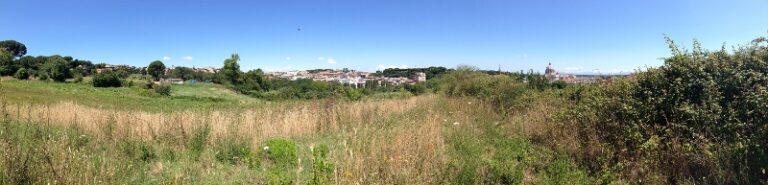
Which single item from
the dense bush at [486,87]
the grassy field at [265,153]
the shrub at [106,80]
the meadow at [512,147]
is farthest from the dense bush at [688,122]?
the shrub at [106,80]

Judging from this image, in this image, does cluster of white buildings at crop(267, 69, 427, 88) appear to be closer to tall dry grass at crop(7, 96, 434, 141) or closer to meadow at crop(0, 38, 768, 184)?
tall dry grass at crop(7, 96, 434, 141)

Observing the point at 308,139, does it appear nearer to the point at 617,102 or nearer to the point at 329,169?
the point at 329,169

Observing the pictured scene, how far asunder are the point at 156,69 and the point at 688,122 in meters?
115

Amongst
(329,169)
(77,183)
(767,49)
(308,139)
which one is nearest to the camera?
(77,183)

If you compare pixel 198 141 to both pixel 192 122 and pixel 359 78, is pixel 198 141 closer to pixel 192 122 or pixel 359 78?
pixel 192 122

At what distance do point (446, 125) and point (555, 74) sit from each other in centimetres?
982

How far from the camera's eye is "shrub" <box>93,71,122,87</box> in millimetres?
58194

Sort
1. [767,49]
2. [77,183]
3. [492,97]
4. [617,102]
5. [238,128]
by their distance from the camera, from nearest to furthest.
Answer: [77,183]
[767,49]
[617,102]
[238,128]
[492,97]

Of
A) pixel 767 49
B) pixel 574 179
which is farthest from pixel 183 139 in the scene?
pixel 767 49

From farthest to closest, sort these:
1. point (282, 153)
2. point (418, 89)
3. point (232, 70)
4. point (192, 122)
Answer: point (232, 70) < point (418, 89) < point (192, 122) < point (282, 153)

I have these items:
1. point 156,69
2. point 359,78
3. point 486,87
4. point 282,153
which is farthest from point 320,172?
point 156,69

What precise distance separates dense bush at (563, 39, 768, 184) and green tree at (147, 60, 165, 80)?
110058mm

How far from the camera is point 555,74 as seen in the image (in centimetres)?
1598

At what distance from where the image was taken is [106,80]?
59.0 meters
